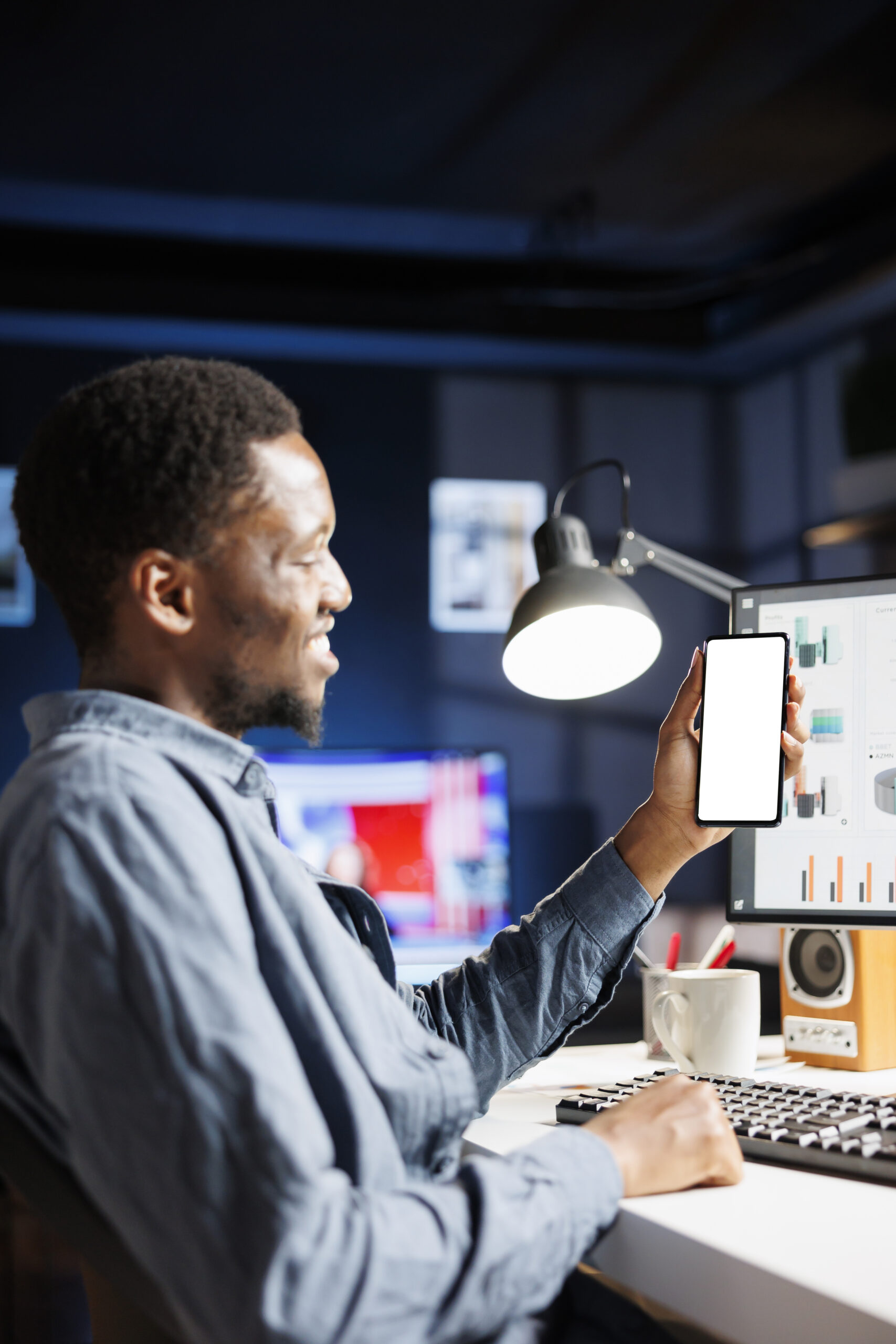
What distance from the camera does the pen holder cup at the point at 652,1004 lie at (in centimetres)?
138

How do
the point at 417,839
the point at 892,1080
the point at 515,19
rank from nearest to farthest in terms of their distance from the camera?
the point at 892,1080 → the point at 515,19 → the point at 417,839

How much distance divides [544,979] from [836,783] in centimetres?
37

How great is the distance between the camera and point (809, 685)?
4.16ft

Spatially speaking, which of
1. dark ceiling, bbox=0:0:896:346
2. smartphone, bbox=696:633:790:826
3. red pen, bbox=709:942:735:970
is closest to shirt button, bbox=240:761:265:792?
smartphone, bbox=696:633:790:826

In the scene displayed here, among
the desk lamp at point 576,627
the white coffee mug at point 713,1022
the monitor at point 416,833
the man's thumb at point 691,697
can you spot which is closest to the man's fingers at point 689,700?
the man's thumb at point 691,697

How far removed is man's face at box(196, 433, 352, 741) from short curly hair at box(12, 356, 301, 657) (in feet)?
0.06

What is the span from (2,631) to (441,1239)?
3.38 m

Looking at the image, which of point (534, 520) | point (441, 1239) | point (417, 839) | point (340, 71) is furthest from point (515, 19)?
point (441, 1239)

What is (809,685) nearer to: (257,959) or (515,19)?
(257,959)

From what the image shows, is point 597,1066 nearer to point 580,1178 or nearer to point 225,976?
point 580,1178

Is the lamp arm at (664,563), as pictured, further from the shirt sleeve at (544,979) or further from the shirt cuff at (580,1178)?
the shirt cuff at (580,1178)

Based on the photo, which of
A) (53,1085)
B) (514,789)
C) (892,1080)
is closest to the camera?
(53,1085)

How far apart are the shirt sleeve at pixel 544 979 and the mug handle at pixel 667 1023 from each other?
54mm

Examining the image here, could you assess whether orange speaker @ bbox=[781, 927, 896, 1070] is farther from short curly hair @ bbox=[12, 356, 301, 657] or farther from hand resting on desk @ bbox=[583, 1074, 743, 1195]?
short curly hair @ bbox=[12, 356, 301, 657]
